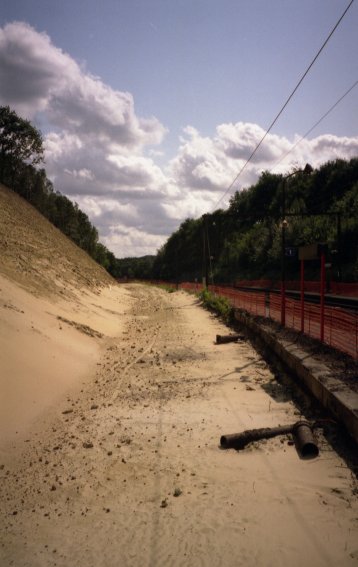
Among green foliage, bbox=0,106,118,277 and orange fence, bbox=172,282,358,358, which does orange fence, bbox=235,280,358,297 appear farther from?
green foliage, bbox=0,106,118,277

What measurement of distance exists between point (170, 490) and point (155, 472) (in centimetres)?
48

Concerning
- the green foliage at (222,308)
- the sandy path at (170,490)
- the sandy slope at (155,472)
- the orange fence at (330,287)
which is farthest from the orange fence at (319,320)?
the orange fence at (330,287)

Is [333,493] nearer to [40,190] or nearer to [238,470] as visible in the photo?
[238,470]

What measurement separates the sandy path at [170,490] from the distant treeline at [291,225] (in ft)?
16.7

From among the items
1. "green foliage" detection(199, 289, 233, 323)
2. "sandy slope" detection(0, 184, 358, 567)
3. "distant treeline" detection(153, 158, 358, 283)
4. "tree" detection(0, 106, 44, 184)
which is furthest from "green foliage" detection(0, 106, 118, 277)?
"sandy slope" detection(0, 184, 358, 567)

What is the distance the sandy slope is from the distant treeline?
181 inches

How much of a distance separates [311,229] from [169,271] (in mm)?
82602

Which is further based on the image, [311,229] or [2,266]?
[311,229]

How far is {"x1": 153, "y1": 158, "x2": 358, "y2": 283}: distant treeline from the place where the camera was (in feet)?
127

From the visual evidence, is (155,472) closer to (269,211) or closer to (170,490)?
(170,490)

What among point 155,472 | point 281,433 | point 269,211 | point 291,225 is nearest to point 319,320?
point 281,433

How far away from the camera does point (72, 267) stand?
3059cm

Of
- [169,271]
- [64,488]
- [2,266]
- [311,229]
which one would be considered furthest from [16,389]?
[169,271]

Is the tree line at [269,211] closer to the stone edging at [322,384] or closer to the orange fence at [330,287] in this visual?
the orange fence at [330,287]
